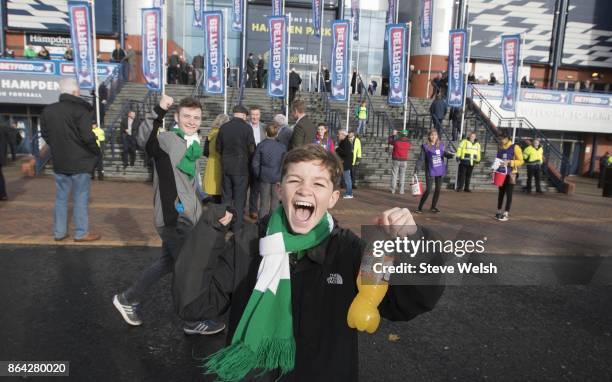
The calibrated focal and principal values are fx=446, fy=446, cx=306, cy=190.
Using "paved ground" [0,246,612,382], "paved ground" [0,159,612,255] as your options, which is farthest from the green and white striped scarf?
"paved ground" [0,159,612,255]

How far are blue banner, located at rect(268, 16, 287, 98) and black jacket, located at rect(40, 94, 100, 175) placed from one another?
10.7m

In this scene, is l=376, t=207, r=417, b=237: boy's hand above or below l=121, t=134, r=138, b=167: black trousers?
above

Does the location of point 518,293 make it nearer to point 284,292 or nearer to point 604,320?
point 604,320

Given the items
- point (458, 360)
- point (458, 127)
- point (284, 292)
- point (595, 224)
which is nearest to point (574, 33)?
point (458, 127)

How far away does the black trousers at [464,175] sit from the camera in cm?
1433

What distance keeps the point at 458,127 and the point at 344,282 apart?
17959 millimetres

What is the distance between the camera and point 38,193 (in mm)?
10547

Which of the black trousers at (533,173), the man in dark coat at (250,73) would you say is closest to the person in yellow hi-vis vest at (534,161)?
the black trousers at (533,173)

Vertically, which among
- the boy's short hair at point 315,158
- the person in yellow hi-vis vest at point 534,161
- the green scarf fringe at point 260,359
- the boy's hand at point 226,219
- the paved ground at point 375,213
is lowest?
the paved ground at point 375,213

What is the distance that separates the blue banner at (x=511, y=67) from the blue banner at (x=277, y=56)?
812 cm

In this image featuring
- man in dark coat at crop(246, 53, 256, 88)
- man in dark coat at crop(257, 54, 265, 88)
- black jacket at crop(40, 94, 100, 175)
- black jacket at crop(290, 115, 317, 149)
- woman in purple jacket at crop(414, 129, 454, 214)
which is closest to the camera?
black jacket at crop(40, 94, 100, 175)

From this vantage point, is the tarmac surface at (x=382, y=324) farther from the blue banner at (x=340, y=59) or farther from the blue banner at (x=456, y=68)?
the blue banner at (x=456, y=68)

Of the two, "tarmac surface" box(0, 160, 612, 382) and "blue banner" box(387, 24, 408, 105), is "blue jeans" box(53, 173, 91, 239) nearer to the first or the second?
"tarmac surface" box(0, 160, 612, 382)

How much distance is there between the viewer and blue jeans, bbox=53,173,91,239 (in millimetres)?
6211
